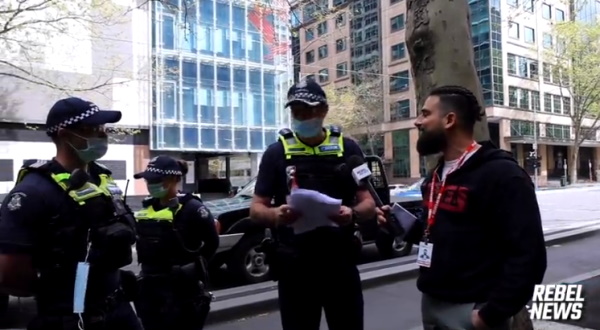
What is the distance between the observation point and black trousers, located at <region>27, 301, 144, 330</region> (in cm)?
230

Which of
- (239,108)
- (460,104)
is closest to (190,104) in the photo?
(239,108)

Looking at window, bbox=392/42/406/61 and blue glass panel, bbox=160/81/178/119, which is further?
window, bbox=392/42/406/61

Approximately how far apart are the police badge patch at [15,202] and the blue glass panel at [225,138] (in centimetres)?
2909

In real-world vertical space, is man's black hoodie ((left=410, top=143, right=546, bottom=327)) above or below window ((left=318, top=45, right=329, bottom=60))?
below

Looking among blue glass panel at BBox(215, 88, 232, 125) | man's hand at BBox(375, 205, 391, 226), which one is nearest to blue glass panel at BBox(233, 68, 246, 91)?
blue glass panel at BBox(215, 88, 232, 125)

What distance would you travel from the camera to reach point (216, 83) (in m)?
30.7

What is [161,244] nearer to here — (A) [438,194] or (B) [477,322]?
(A) [438,194]

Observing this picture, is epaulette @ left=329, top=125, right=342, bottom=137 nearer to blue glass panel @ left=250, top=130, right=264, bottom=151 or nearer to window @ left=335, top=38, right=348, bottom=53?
blue glass panel @ left=250, top=130, right=264, bottom=151

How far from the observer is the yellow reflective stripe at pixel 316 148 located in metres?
3.14

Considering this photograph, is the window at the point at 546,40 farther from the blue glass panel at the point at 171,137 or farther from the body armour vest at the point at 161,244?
the body armour vest at the point at 161,244

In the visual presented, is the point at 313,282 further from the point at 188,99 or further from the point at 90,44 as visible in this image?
the point at 188,99

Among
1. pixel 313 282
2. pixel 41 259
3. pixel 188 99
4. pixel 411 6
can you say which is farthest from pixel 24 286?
pixel 188 99

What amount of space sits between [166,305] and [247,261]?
12.4 feet

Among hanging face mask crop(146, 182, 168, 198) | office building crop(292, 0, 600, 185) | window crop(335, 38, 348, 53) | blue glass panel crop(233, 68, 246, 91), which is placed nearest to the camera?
hanging face mask crop(146, 182, 168, 198)
